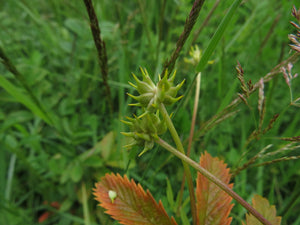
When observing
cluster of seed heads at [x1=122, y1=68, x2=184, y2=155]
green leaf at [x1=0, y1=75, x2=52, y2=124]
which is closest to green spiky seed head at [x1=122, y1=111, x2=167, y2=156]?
cluster of seed heads at [x1=122, y1=68, x2=184, y2=155]

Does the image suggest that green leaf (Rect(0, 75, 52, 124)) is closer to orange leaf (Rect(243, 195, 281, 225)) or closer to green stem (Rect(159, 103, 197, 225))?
green stem (Rect(159, 103, 197, 225))

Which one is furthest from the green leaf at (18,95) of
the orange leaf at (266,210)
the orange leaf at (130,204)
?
the orange leaf at (266,210)

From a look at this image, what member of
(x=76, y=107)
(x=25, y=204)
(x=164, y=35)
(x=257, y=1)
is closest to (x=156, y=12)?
(x=164, y=35)

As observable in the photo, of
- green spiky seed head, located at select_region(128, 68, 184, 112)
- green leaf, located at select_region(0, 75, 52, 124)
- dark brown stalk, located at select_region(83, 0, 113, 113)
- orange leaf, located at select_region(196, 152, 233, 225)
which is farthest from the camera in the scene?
green leaf, located at select_region(0, 75, 52, 124)

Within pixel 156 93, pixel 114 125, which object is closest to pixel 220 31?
pixel 156 93

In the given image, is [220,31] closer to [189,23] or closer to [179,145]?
[189,23]

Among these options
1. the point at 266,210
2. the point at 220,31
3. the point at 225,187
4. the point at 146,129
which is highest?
the point at 220,31

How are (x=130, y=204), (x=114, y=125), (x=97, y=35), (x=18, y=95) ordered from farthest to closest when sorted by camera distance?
(x=114, y=125), (x=18, y=95), (x=97, y=35), (x=130, y=204)

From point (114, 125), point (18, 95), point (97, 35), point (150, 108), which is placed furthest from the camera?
point (114, 125)

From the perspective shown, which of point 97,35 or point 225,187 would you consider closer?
point 225,187

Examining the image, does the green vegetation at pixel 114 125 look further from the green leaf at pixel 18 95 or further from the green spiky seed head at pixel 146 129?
the green spiky seed head at pixel 146 129
